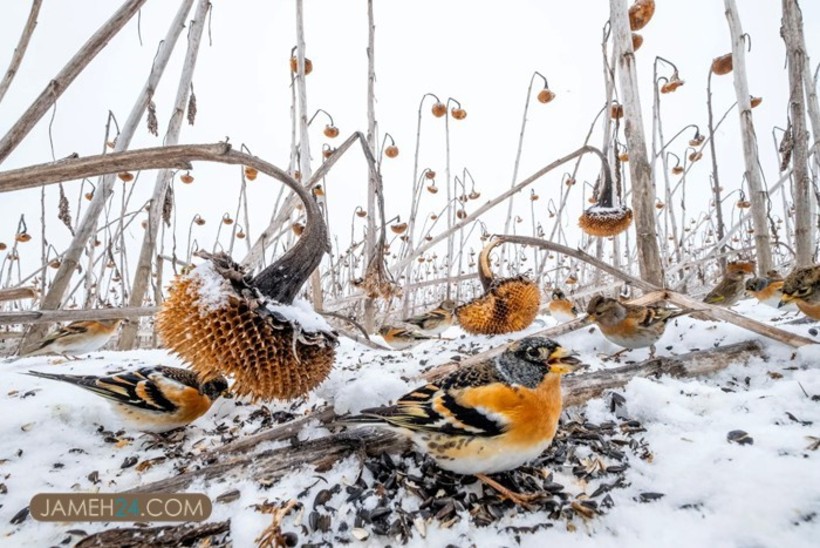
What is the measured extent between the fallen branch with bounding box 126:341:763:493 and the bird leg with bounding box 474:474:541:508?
0.36 m

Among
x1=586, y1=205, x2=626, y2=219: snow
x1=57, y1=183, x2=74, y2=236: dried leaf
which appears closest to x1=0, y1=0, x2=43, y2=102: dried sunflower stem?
x1=57, y1=183, x2=74, y2=236: dried leaf

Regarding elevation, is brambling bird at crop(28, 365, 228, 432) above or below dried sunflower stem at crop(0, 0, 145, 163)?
below

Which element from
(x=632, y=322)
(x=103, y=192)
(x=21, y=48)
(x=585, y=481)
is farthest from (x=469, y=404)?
(x=103, y=192)

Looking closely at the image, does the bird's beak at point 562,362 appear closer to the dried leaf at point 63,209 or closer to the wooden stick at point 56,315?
the wooden stick at point 56,315

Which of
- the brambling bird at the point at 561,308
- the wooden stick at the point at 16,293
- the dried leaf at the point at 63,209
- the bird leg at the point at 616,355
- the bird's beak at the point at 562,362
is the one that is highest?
the dried leaf at the point at 63,209

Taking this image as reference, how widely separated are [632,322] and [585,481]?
1267mm

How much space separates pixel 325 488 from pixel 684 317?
258 cm

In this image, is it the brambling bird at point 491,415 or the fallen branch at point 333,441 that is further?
the fallen branch at point 333,441

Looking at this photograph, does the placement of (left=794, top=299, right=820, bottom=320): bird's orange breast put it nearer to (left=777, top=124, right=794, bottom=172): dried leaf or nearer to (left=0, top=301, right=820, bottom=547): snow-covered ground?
(left=0, top=301, right=820, bottom=547): snow-covered ground

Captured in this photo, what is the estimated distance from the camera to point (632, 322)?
2.39m

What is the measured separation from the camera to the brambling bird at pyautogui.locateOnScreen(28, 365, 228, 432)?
6.24 feet

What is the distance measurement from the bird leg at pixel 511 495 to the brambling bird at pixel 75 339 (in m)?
3.54

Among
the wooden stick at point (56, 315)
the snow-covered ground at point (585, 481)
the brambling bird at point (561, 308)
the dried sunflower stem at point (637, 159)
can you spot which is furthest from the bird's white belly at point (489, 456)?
the brambling bird at point (561, 308)

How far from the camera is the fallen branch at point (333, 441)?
148 cm
